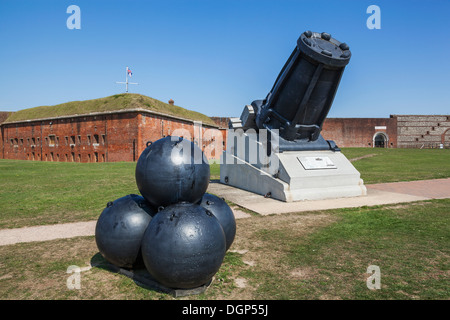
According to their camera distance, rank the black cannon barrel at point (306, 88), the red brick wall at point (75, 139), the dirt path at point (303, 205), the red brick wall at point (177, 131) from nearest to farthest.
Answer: the dirt path at point (303, 205)
the black cannon barrel at point (306, 88)
the red brick wall at point (177, 131)
the red brick wall at point (75, 139)

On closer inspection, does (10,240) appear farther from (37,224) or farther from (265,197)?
(265,197)

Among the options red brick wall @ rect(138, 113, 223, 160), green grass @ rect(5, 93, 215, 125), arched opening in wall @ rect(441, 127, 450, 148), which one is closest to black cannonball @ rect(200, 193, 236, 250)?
red brick wall @ rect(138, 113, 223, 160)

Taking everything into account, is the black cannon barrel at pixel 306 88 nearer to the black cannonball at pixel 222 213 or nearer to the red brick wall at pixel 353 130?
the black cannonball at pixel 222 213

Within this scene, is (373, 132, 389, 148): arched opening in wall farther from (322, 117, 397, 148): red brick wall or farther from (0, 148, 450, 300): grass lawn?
(0, 148, 450, 300): grass lawn

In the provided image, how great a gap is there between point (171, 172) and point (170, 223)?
1.80 feet

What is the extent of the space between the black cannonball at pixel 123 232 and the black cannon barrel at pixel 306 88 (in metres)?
5.78

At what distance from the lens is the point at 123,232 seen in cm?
325

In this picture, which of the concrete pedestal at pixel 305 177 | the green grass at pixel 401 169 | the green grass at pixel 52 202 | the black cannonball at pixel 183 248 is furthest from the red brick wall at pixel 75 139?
the black cannonball at pixel 183 248

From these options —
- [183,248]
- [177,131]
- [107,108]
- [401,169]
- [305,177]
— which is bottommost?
[401,169]

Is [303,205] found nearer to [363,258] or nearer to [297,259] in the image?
[363,258]

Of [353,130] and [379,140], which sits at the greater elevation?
[353,130]

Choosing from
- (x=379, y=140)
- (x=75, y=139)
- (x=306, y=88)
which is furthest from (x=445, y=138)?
(x=306, y=88)

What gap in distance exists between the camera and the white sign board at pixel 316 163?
315 inches
